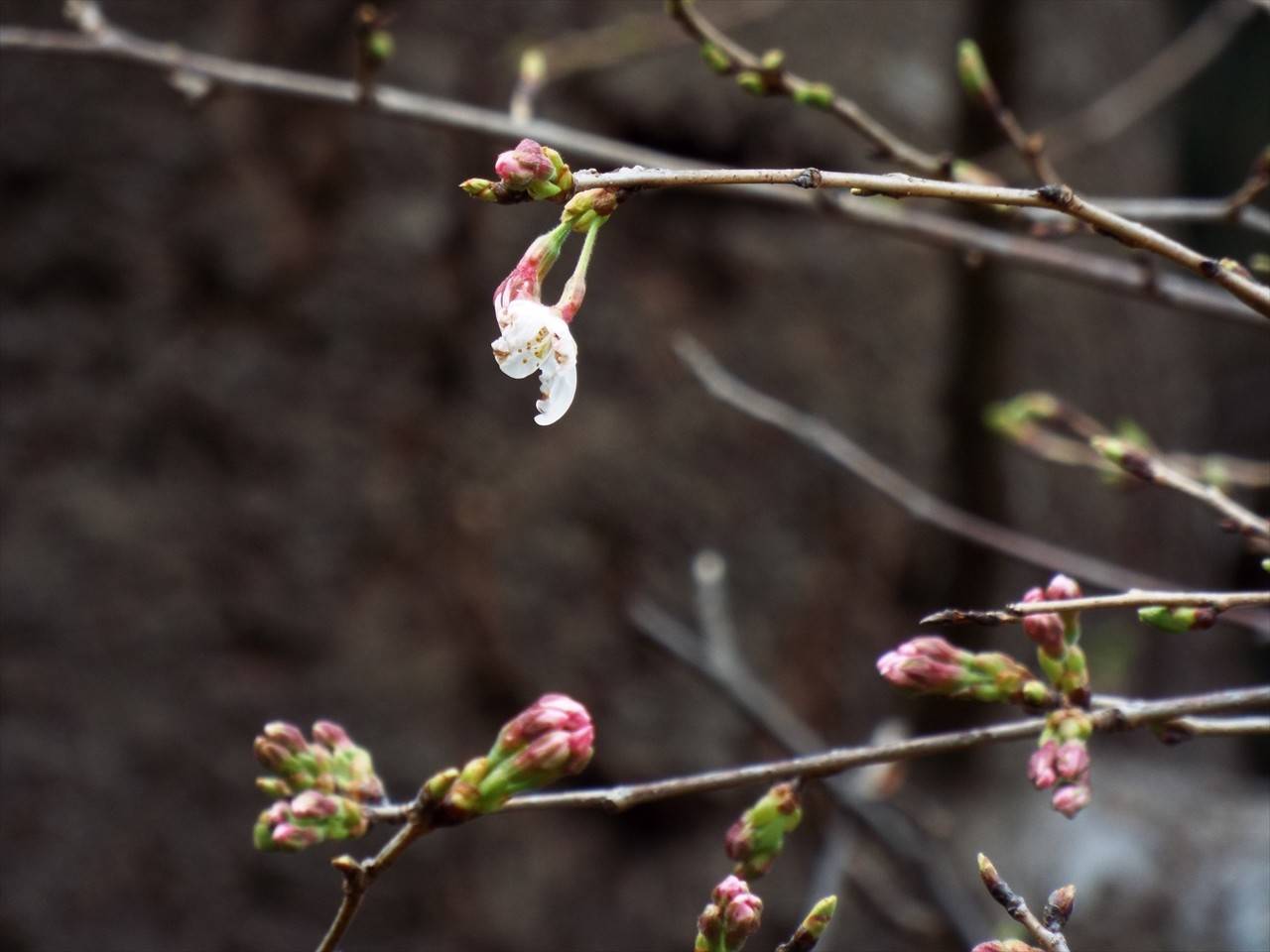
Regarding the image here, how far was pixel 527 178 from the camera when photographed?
0.44 meters

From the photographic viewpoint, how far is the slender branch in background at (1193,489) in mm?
653

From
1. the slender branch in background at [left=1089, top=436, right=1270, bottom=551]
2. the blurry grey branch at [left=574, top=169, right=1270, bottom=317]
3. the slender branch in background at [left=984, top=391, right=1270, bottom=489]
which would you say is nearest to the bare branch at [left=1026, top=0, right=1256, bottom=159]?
the slender branch in background at [left=984, top=391, right=1270, bottom=489]

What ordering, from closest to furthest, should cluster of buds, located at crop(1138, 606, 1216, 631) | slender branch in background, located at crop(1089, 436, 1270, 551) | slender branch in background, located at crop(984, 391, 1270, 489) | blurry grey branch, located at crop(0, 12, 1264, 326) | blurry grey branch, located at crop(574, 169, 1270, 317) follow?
1. blurry grey branch, located at crop(574, 169, 1270, 317)
2. cluster of buds, located at crop(1138, 606, 1216, 631)
3. slender branch in background, located at crop(1089, 436, 1270, 551)
4. blurry grey branch, located at crop(0, 12, 1264, 326)
5. slender branch in background, located at crop(984, 391, 1270, 489)

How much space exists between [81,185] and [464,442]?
0.65m

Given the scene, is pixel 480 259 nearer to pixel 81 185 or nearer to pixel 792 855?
pixel 81 185

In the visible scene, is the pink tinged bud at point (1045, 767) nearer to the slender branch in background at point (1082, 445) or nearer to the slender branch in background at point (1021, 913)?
the slender branch in background at point (1021, 913)

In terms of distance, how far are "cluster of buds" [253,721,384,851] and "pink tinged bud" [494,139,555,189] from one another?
356 mm

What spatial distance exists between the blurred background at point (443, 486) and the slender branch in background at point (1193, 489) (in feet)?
3.05

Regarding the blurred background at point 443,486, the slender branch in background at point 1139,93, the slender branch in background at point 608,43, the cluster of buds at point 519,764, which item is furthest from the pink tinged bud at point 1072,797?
the slender branch in background at point 1139,93

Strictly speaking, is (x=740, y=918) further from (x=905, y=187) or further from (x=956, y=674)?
(x=905, y=187)

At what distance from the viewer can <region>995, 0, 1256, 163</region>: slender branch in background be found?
1.96 metres

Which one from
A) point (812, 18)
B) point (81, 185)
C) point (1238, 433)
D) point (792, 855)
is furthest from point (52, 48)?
point (1238, 433)

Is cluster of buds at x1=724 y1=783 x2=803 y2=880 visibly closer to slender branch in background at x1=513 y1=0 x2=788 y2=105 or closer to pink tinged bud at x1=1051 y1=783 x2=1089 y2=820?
pink tinged bud at x1=1051 y1=783 x2=1089 y2=820

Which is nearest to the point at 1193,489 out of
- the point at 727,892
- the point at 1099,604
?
the point at 1099,604
